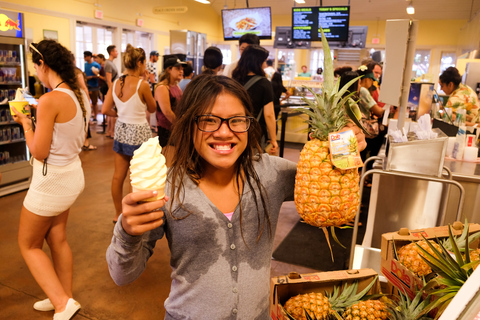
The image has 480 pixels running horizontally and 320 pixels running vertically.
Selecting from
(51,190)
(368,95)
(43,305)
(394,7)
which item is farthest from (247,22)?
(43,305)

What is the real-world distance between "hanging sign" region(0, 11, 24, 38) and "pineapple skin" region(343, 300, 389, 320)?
5.40m

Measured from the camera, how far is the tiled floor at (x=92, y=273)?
272 centimetres

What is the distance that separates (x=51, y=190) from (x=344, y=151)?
1949 millimetres

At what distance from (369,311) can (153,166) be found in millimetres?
881

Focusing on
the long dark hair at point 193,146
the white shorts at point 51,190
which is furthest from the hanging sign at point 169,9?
the long dark hair at point 193,146

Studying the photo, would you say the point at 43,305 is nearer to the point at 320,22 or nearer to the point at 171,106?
the point at 171,106

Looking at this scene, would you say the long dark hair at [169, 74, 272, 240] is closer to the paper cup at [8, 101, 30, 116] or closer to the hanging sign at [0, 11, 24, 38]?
the paper cup at [8, 101, 30, 116]

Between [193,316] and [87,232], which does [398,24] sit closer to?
[193,316]

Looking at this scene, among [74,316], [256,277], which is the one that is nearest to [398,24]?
[256,277]

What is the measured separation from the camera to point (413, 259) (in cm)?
146

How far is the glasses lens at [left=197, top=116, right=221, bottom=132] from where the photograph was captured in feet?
4.24

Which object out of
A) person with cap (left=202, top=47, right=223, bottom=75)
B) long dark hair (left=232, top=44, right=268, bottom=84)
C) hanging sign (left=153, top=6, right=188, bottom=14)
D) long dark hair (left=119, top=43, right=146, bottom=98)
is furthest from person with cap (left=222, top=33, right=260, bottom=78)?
hanging sign (left=153, top=6, right=188, bottom=14)

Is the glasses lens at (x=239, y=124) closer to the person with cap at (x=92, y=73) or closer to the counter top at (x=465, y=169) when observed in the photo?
the counter top at (x=465, y=169)

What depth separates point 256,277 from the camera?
1.35 m
